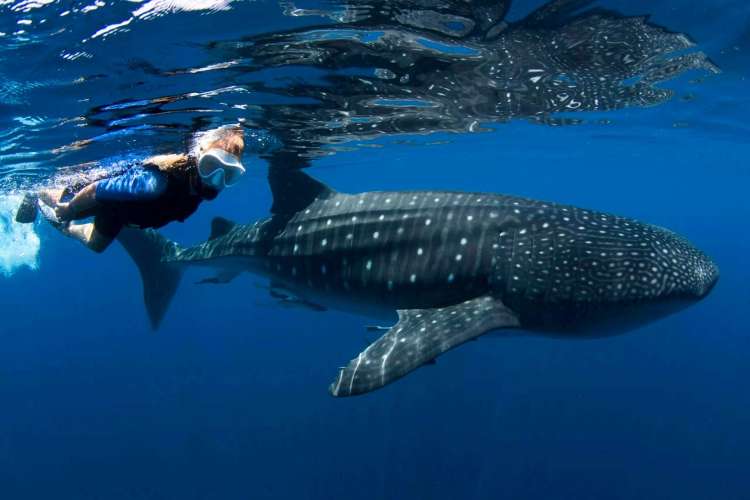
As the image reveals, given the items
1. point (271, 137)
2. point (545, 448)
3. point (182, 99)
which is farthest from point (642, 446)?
point (182, 99)

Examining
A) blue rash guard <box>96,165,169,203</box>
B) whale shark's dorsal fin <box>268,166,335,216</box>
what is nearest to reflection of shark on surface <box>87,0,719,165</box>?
whale shark's dorsal fin <box>268,166,335,216</box>

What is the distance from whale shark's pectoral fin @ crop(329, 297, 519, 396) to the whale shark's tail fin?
558 centimetres

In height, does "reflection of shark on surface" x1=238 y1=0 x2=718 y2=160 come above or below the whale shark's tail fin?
above

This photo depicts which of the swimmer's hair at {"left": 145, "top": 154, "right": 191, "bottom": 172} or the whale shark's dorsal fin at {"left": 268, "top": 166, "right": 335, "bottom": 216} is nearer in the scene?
the swimmer's hair at {"left": 145, "top": 154, "right": 191, "bottom": 172}

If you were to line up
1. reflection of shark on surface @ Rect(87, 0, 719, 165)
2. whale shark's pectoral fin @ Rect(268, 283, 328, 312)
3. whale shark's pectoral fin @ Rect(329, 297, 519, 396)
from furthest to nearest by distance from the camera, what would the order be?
whale shark's pectoral fin @ Rect(268, 283, 328, 312) → reflection of shark on surface @ Rect(87, 0, 719, 165) → whale shark's pectoral fin @ Rect(329, 297, 519, 396)

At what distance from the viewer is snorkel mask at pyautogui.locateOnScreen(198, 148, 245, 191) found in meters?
4.08

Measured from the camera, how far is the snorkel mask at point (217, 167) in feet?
13.4

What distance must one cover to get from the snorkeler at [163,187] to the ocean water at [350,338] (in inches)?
102

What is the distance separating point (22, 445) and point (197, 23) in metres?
21.0

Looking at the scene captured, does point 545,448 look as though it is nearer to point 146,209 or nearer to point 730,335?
point 146,209

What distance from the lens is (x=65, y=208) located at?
5.84 m

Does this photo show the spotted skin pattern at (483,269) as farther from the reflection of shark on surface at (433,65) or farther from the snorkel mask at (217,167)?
the reflection of shark on surface at (433,65)

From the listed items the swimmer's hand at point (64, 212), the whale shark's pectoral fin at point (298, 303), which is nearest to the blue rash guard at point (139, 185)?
the swimmer's hand at point (64, 212)

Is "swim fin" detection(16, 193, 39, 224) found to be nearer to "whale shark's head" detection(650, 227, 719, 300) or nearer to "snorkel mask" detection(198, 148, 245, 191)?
"snorkel mask" detection(198, 148, 245, 191)
